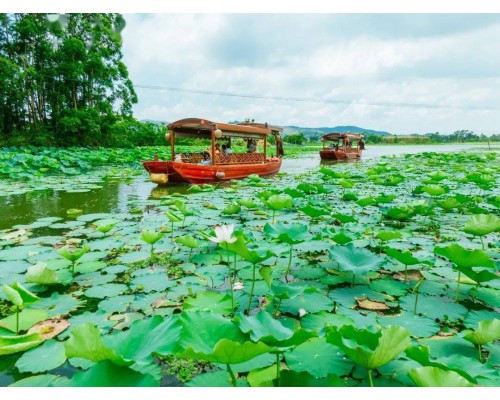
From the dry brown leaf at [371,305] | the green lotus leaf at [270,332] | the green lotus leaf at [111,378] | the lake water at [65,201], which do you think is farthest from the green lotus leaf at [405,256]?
the lake water at [65,201]

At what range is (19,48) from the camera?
52.3 feet

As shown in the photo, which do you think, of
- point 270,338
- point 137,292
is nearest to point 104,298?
point 137,292

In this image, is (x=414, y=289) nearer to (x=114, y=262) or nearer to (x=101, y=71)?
(x=114, y=262)

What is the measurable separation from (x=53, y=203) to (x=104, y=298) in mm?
3957

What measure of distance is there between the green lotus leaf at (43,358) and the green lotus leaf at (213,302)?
0.53m

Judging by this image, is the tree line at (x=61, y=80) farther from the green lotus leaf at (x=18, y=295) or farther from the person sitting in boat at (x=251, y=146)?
the green lotus leaf at (x=18, y=295)

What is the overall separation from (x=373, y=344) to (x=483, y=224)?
1.73 meters

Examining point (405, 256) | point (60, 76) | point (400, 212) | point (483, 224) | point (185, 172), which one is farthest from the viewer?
point (60, 76)

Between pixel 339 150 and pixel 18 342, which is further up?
pixel 339 150

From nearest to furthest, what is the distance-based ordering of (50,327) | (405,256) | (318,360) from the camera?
(318,360) < (50,327) < (405,256)

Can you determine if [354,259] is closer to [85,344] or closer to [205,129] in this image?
[85,344]

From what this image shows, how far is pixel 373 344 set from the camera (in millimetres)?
935

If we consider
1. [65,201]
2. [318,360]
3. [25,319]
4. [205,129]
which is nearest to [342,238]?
[318,360]

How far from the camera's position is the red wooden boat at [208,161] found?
24.7 feet
